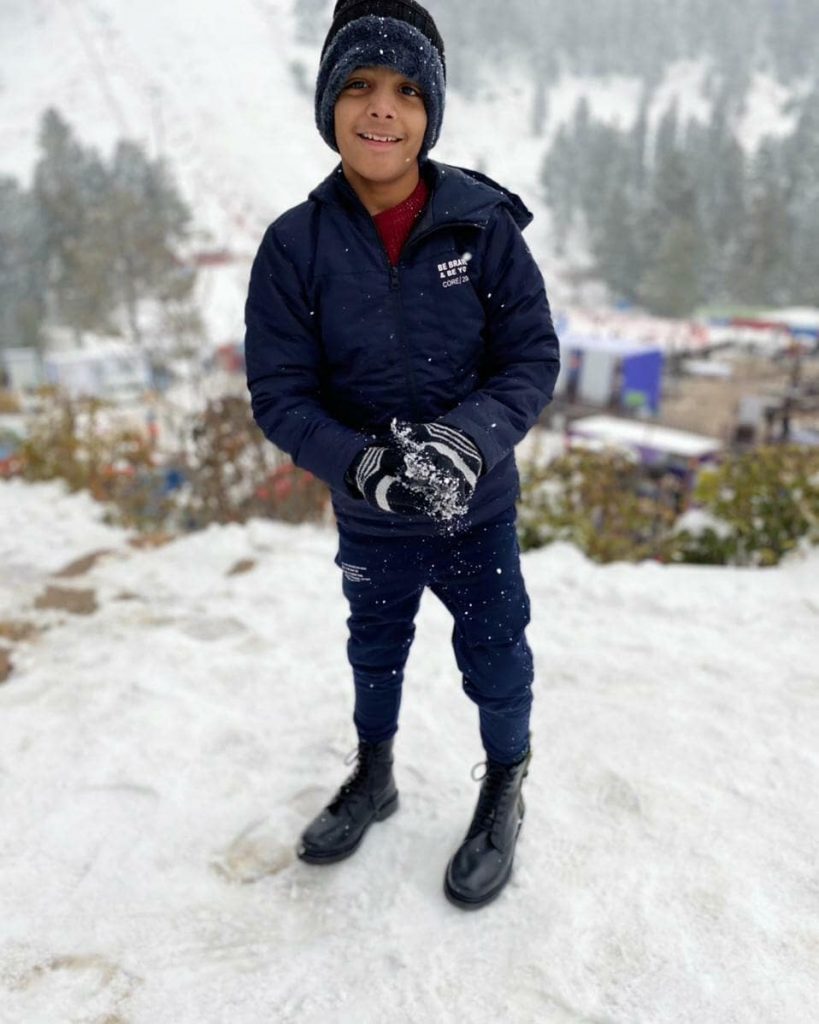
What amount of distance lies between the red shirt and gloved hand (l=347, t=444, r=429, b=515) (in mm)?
448

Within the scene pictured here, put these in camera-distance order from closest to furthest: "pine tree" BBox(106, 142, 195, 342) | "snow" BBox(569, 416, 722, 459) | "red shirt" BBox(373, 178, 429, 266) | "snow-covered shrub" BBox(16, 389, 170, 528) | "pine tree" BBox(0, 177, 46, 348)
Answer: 1. "red shirt" BBox(373, 178, 429, 266)
2. "snow-covered shrub" BBox(16, 389, 170, 528)
3. "snow" BBox(569, 416, 722, 459)
4. "pine tree" BBox(106, 142, 195, 342)
5. "pine tree" BBox(0, 177, 46, 348)

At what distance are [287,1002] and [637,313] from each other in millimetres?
43092

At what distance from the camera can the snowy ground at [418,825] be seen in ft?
4.72

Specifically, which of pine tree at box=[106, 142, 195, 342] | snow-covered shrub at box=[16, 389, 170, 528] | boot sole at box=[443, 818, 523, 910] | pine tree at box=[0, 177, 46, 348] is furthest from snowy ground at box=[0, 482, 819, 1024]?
pine tree at box=[0, 177, 46, 348]

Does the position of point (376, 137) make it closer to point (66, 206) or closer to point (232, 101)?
point (66, 206)

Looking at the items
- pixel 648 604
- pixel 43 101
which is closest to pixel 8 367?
pixel 648 604

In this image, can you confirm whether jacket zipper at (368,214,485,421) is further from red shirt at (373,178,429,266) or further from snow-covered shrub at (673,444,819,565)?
snow-covered shrub at (673,444,819,565)

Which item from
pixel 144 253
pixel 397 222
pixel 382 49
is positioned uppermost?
pixel 382 49

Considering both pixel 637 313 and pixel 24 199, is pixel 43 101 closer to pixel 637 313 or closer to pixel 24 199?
pixel 24 199

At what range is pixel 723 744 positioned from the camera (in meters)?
2.12

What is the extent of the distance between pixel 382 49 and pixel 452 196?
0.29 meters

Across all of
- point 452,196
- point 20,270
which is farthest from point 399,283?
point 20,270

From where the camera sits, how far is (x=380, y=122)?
1421mm

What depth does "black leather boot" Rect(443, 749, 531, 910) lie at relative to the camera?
1.62 meters
